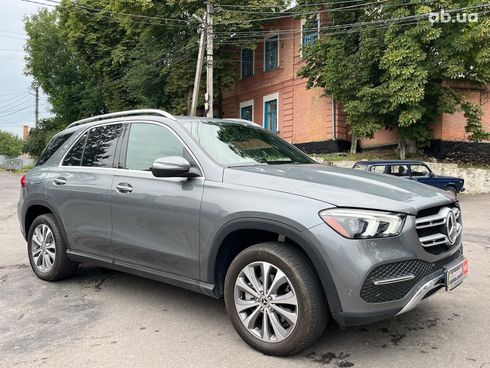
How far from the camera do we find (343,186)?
3.27 metres

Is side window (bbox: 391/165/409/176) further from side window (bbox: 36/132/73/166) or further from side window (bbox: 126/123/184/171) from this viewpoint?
side window (bbox: 126/123/184/171)

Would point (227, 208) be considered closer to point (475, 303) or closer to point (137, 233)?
point (137, 233)

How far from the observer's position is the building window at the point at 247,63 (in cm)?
3044

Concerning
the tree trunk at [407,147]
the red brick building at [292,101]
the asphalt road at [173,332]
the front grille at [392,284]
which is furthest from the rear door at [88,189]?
the red brick building at [292,101]

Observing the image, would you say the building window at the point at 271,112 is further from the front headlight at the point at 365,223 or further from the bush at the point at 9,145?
the bush at the point at 9,145

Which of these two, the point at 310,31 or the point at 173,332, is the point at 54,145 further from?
the point at 310,31

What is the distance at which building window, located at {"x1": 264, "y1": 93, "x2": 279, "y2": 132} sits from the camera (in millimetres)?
28453

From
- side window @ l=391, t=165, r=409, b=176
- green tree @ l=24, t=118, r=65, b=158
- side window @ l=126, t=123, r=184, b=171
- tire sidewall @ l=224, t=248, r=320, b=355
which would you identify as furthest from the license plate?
green tree @ l=24, t=118, r=65, b=158

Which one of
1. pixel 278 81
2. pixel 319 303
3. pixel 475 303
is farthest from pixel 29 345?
pixel 278 81

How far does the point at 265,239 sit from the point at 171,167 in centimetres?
94

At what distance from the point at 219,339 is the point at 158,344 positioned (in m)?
0.48

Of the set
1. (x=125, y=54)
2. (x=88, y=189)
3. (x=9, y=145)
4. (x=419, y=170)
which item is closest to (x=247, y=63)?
(x=125, y=54)

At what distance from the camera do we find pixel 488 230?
961 cm

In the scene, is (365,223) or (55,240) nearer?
(365,223)
